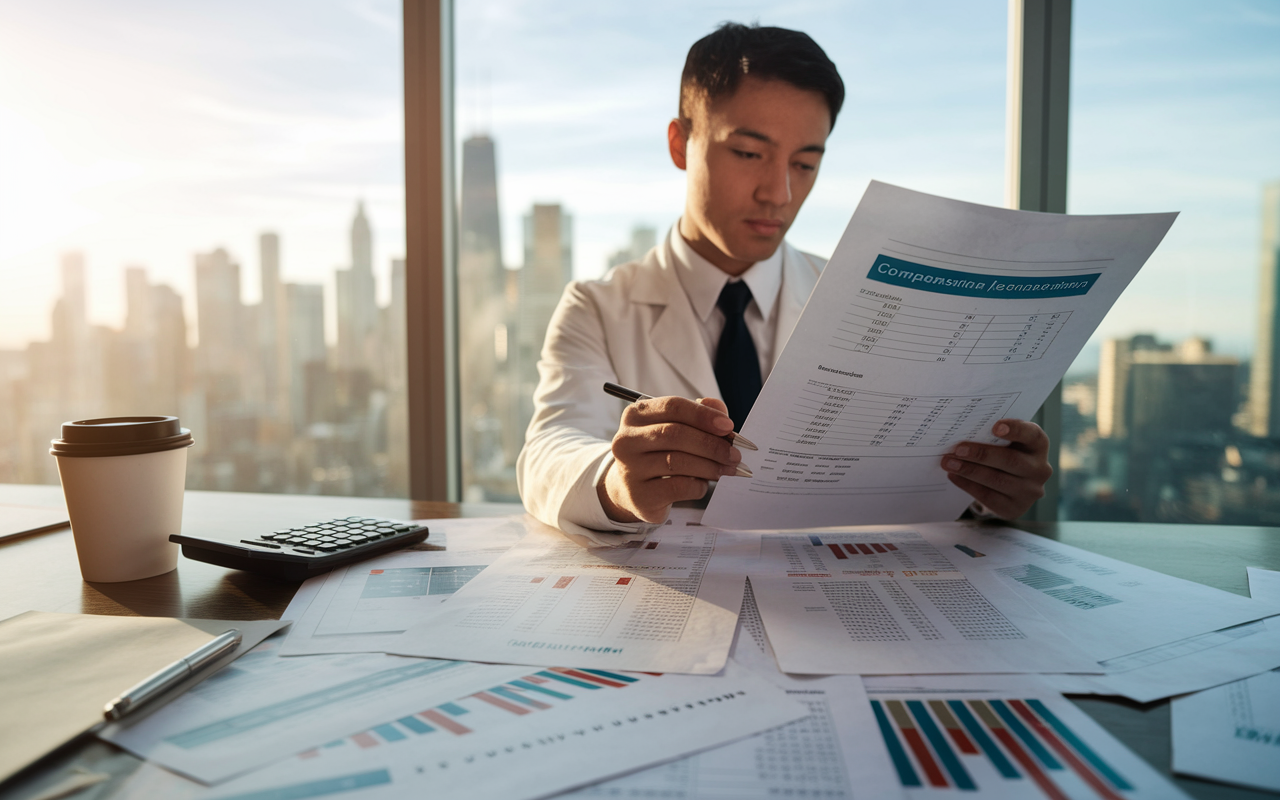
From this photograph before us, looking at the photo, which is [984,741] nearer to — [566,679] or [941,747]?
[941,747]

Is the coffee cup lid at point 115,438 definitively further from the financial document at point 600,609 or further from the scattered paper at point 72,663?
the financial document at point 600,609

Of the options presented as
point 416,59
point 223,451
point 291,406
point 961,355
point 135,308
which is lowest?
point 223,451

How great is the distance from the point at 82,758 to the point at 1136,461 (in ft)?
6.53

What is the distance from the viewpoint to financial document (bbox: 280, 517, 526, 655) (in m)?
0.53

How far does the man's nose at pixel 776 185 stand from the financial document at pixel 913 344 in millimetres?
616

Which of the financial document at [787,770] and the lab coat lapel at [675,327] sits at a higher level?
the lab coat lapel at [675,327]

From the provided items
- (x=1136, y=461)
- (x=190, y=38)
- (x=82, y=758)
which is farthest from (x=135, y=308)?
(x=1136, y=461)

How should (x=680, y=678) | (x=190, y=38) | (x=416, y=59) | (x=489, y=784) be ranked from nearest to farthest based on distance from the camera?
(x=489, y=784) → (x=680, y=678) → (x=416, y=59) → (x=190, y=38)

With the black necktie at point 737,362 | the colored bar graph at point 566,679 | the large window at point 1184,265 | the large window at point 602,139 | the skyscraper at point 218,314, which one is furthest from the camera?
the skyscraper at point 218,314

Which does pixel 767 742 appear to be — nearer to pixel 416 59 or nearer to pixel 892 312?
pixel 892 312

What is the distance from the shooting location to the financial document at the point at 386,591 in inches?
20.8

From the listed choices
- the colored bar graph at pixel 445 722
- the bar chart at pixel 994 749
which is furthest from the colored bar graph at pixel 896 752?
the colored bar graph at pixel 445 722

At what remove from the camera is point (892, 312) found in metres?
0.65

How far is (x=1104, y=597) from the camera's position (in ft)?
2.01
